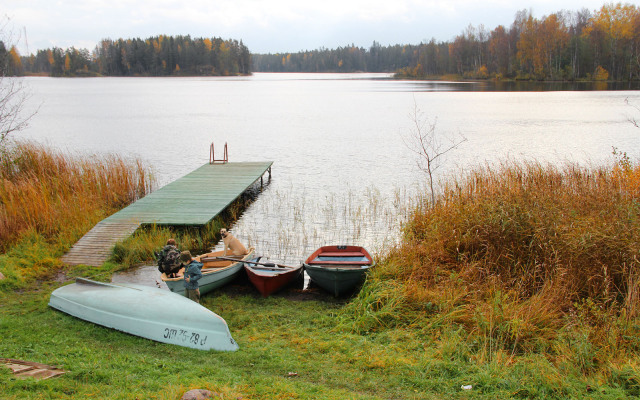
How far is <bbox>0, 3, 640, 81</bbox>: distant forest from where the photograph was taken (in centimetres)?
9038

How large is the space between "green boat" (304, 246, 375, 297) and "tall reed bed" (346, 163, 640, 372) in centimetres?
41

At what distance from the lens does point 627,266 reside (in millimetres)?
9062

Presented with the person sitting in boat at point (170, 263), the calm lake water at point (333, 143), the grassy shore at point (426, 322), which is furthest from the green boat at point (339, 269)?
the person sitting in boat at point (170, 263)

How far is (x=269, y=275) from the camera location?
10.5 metres

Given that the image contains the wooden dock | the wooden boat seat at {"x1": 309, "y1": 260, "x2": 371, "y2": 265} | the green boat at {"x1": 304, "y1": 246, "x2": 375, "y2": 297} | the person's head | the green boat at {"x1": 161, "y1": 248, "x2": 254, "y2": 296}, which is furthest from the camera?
the wooden dock

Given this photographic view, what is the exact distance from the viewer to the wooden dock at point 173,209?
1275cm

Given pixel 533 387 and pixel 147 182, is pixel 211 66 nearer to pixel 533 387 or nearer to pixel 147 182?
pixel 147 182

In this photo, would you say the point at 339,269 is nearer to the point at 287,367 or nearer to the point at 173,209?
the point at 287,367

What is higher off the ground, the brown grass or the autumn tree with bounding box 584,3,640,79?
the autumn tree with bounding box 584,3,640,79

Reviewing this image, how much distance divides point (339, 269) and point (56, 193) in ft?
35.4

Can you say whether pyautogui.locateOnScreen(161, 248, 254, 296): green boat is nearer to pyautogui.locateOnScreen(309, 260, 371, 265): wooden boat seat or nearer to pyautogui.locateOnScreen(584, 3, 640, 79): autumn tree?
pyautogui.locateOnScreen(309, 260, 371, 265): wooden boat seat

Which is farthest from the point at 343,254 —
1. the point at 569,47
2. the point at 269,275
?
the point at 569,47

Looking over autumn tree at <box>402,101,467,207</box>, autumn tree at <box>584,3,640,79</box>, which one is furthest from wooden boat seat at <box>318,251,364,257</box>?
autumn tree at <box>584,3,640,79</box>

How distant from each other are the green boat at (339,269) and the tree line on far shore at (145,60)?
175158mm
